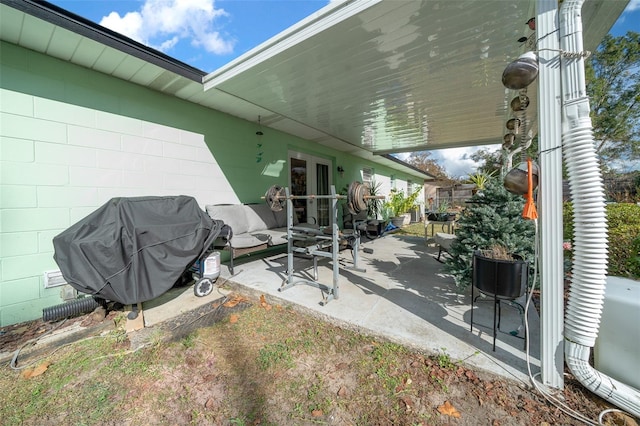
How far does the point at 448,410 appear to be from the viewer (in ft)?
4.83

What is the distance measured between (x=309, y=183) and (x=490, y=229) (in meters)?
4.90

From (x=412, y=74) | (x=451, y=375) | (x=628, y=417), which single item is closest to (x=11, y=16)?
(x=412, y=74)

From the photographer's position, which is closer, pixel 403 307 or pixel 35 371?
pixel 35 371

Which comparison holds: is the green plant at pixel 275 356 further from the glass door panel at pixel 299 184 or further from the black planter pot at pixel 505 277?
the glass door panel at pixel 299 184

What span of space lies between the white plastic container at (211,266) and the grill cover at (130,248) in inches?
13.9

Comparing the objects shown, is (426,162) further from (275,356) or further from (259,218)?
(275,356)

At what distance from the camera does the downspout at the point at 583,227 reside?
1.39m

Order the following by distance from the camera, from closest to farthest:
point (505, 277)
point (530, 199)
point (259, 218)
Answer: point (530, 199), point (505, 277), point (259, 218)

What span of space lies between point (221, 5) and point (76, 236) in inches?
153

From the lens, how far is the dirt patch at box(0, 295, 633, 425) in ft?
4.83

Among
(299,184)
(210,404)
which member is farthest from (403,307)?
(299,184)

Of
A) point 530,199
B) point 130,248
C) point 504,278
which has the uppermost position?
point 530,199

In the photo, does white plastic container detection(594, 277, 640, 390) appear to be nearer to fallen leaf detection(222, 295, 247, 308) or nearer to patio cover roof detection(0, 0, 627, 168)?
patio cover roof detection(0, 0, 627, 168)

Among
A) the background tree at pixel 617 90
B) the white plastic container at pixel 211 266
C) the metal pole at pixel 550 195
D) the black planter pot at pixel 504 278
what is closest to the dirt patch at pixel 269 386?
the metal pole at pixel 550 195
